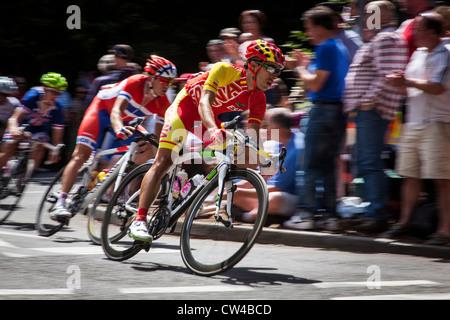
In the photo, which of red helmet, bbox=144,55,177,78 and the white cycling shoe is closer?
the white cycling shoe

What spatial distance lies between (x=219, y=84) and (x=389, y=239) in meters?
2.46

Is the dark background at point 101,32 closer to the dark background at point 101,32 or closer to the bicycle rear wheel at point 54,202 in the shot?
the dark background at point 101,32

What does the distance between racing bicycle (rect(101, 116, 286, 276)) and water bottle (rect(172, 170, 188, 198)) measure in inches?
1.4

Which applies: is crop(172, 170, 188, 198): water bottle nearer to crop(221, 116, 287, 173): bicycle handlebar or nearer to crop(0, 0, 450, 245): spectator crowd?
crop(221, 116, 287, 173): bicycle handlebar

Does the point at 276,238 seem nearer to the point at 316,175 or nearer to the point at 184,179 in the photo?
the point at 316,175

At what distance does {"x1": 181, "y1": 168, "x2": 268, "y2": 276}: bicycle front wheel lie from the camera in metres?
5.57

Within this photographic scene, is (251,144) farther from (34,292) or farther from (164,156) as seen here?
(34,292)

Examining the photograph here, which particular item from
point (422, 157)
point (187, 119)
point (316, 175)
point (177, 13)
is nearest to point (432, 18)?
point (422, 157)

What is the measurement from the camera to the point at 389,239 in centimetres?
717

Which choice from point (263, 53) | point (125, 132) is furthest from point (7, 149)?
point (263, 53)

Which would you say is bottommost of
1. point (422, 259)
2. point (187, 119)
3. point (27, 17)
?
point (422, 259)

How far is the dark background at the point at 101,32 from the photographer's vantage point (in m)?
16.4

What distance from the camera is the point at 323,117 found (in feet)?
25.5

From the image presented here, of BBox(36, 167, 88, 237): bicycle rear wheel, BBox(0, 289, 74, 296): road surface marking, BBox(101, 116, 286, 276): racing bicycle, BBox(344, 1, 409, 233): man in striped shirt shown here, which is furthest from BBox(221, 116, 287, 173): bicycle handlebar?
BBox(36, 167, 88, 237): bicycle rear wheel
